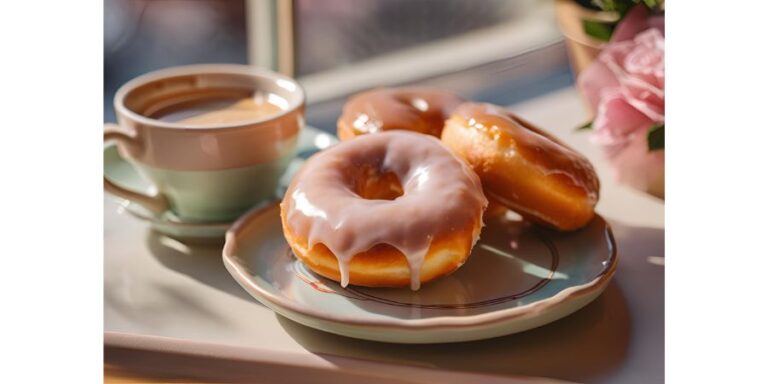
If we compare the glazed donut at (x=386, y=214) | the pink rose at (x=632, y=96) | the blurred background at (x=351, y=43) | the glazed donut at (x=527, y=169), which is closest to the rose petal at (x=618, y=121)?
the pink rose at (x=632, y=96)

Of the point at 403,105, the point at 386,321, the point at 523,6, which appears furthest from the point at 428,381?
the point at 523,6

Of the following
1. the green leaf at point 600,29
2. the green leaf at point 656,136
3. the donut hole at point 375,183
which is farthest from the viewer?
the green leaf at point 600,29

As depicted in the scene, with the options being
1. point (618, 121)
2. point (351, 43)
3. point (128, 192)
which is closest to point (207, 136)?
point (128, 192)

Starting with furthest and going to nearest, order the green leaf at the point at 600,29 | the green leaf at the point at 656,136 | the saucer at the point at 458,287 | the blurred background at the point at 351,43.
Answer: the blurred background at the point at 351,43 < the green leaf at the point at 600,29 < the green leaf at the point at 656,136 < the saucer at the point at 458,287

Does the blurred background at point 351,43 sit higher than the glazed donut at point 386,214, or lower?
lower

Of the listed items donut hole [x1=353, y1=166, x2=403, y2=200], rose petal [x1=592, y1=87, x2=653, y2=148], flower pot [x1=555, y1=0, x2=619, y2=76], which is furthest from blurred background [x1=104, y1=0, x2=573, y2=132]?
donut hole [x1=353, y1=166, x2=403, y2=200]

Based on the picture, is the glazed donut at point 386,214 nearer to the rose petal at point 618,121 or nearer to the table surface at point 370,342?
the table surface at point 370,342

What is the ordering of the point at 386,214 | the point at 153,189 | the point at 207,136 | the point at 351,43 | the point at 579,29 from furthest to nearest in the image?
the point at 351,43, the point at 579,29, the point at 153,189, the point at 207,136, the point at 386,214

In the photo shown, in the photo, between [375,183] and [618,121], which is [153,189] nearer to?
[375,183]
